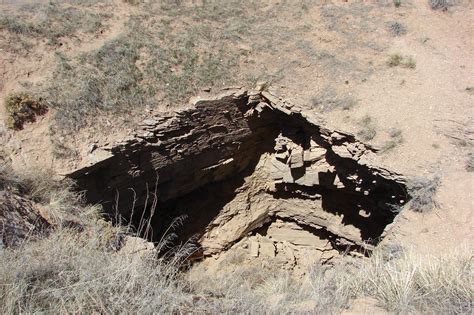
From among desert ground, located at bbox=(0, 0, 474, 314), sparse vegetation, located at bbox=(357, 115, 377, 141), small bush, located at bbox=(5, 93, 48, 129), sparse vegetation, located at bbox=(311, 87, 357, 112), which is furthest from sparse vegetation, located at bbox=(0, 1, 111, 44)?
sparse vegetation, located at bbox=(357, 115, 377, 141)

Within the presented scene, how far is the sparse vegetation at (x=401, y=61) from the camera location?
973cm

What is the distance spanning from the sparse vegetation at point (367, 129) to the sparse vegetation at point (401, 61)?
1951 mm

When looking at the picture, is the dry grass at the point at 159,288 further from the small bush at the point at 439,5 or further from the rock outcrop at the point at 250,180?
the small bush at the point at 439,5

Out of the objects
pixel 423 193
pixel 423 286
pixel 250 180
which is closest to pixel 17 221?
pixel 423 286

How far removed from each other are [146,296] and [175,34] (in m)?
7.28

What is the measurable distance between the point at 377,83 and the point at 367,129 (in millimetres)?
1514

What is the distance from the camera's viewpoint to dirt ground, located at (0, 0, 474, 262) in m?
7.30

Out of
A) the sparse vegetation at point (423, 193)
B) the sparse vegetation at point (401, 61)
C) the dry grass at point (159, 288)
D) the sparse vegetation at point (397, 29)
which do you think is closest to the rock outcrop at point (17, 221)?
the dry grass at point (159, 288)

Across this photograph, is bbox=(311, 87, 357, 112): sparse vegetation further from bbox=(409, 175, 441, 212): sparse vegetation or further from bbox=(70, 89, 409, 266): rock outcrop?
bbox=(409, 175, 441, 212): sparse vegetation

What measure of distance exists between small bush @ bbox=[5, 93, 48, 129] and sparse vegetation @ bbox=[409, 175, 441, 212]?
7.09 m

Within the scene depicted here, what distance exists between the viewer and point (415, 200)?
24.0ft

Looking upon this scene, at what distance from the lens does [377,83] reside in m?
9.50

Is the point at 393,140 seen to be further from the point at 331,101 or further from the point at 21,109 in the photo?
the point at 21,109

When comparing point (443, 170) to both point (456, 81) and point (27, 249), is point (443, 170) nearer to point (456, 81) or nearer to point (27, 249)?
point (456, 81)
